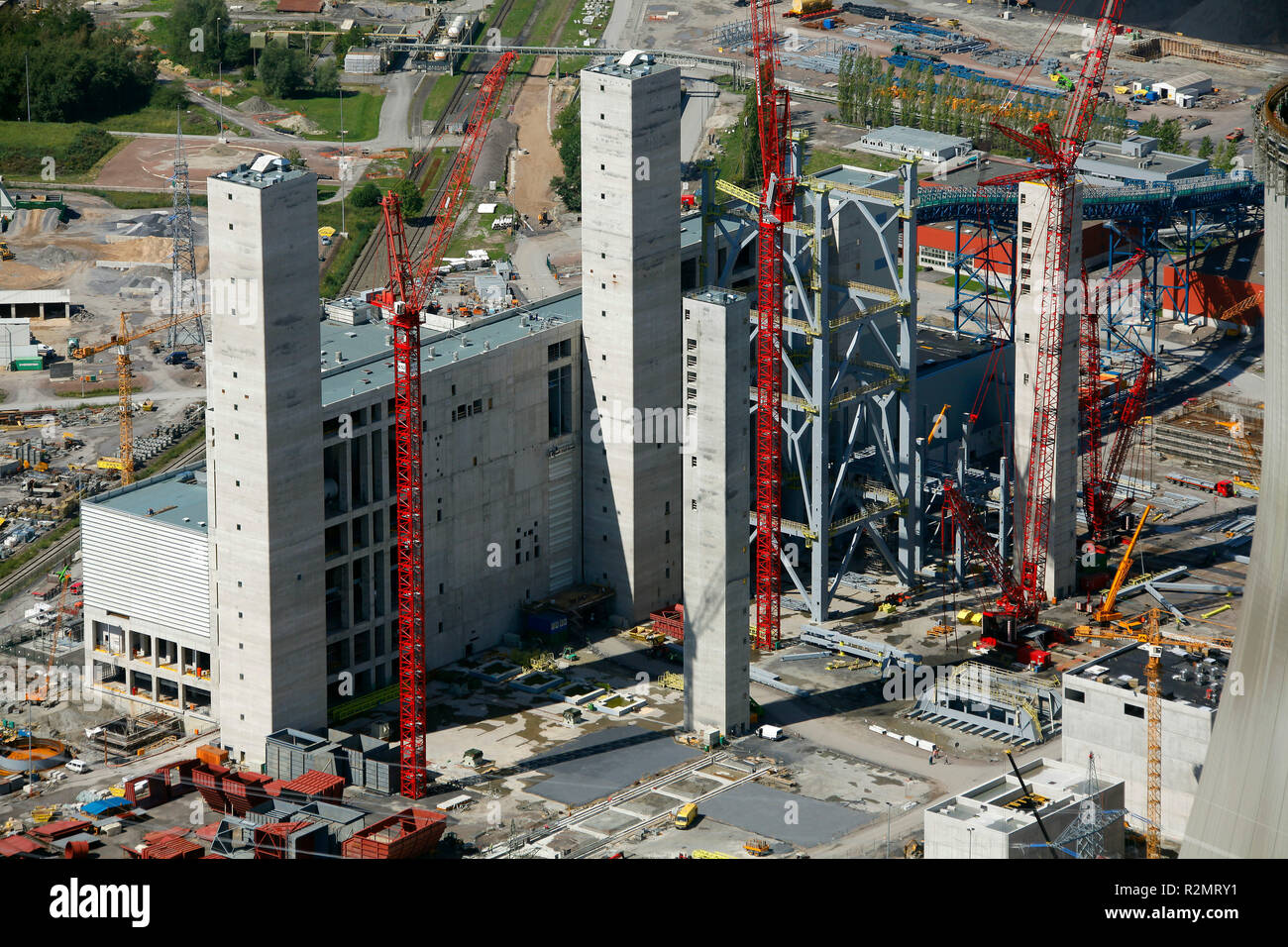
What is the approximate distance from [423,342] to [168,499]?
67.5 feet

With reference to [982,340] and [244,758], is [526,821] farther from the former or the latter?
[982,340]

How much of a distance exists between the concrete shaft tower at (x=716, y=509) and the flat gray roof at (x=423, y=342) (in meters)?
19.1

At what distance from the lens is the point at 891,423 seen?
17775cm

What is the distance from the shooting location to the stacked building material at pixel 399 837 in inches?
5177

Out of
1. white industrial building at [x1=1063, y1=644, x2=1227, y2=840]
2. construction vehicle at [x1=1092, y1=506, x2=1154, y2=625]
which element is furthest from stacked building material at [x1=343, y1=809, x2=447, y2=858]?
construction vehicle at [x1=1092, y1=506, x2=1154, y2=625]

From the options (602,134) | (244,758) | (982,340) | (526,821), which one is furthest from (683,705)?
(982,340)

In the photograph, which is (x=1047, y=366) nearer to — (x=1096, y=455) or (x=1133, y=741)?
(x=1096, y=455)

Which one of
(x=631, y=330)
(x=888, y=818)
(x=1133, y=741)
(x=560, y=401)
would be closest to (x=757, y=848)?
(x=888, y=818)

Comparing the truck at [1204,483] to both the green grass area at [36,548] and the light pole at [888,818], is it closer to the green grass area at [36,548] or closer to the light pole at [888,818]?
the light pole at [888,818]

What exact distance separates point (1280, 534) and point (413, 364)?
229ft

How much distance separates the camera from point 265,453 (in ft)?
466

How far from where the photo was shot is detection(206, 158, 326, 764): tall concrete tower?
140 m

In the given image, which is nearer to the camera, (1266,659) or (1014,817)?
(1266,659)

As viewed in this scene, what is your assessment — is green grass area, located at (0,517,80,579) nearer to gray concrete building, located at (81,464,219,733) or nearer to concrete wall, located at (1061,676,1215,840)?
gray concrete building, located at (81,464,219,733)
